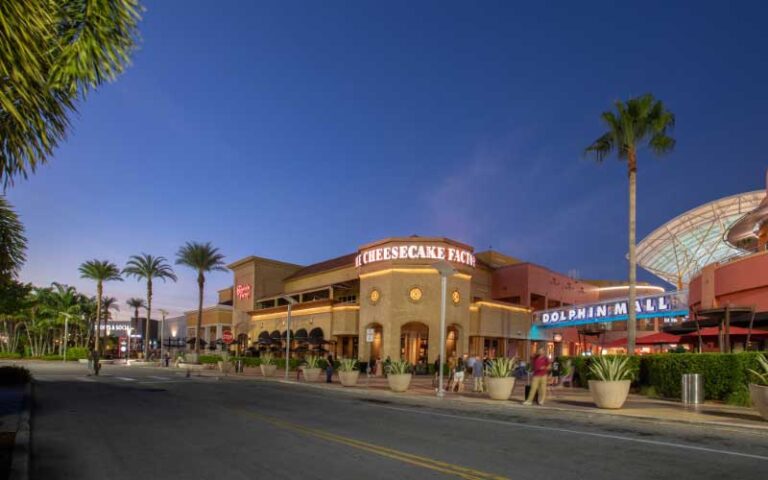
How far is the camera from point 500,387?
71.8ft

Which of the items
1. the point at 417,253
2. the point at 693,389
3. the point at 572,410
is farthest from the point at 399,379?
the point at 417,253

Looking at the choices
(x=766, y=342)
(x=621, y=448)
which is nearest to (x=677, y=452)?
(x=621, y=448)

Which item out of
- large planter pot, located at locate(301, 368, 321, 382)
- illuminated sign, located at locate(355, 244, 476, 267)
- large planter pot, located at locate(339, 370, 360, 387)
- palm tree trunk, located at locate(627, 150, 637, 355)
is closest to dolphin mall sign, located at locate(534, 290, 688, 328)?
illuminated sign, located at locate(355, 244, 476, 267)

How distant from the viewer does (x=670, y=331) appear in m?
27.7

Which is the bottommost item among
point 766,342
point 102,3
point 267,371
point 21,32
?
point 267,371

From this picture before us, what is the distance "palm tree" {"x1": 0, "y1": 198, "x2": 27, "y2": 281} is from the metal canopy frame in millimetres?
47156

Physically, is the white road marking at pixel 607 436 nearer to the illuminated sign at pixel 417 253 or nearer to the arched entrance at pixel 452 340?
the illuminated sign at pixel 417 253

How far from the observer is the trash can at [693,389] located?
20.0 m

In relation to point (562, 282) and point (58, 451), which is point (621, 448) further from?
point (562, 282)

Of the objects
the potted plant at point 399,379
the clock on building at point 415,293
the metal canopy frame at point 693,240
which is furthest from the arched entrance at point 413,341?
the metal canopy frame at point 693,240

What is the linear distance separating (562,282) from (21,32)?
6279cm

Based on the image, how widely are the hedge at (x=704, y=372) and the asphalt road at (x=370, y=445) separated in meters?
6.13

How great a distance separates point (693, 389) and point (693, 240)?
135 feet

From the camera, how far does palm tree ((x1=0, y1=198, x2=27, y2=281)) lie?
1802 centimetres
